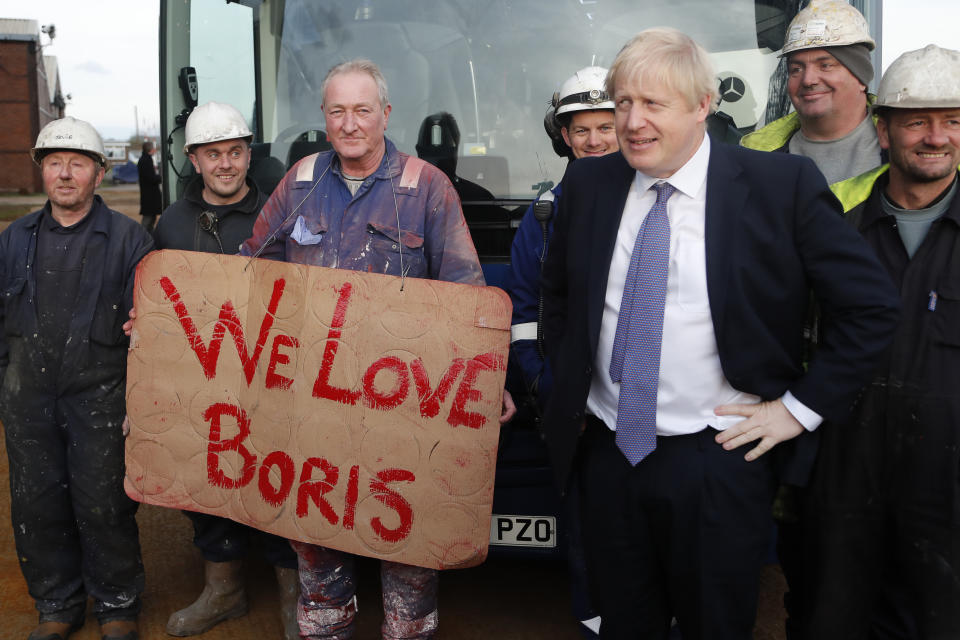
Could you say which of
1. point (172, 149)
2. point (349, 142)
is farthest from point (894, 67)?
point (172, 149)

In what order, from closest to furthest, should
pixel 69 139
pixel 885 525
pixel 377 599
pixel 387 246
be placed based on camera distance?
1. pixel 885 525
2. pixel 387 246
3. pixel 69 139
4. pixel 377 599

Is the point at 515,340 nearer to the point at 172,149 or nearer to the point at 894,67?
the point at 894,67

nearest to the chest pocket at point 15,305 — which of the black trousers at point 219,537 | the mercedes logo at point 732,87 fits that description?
the black trousers at point 219,537

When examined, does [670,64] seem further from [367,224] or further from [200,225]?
[200,225]

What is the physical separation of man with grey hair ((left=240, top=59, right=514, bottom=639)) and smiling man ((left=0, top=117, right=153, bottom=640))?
2.48 feet

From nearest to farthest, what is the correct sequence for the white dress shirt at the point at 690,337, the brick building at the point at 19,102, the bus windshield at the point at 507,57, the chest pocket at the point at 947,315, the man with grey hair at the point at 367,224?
the white dress shirt at the point at 690,337 → the chest pocket at the point at 947,315 → the man with grey hair at the point at 367,224 → the bus windshield at the point at 507,57 → the brick building at the point at 19,102

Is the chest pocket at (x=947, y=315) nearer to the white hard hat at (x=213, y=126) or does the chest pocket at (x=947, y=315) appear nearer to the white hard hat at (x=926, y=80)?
the white hard hat at (x=926, y=80)

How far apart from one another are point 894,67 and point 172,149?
10.4 ft

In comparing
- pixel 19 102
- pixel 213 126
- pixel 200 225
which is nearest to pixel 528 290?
pixel 200 225

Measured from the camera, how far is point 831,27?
2898mm

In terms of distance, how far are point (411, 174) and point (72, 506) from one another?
73.5 inches

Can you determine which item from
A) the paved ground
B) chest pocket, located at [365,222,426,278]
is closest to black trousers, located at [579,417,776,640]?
chest pocket, located at [365,222,426,278]

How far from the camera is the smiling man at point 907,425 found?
2227mm

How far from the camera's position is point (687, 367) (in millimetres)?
2127
